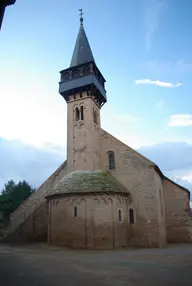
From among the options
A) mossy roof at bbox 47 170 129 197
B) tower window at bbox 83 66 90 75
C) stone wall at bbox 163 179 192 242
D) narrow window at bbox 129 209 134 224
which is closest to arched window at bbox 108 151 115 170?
mossy roof at bbox 47 170 129 197

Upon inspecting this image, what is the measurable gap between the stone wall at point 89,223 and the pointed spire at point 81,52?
56.0 feet

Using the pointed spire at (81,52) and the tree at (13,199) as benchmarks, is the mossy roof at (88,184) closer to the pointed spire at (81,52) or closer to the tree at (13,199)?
the pointed spire at (81,52)

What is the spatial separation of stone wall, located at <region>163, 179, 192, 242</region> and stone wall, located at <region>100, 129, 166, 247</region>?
8.80 ft

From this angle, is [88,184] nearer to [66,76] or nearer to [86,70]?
[86,70]

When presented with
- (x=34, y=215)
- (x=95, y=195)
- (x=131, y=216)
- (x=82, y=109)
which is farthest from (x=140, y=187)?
(x=34, y=215)

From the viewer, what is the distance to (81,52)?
100ft

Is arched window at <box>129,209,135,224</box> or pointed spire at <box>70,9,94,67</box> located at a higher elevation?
pointed spire at <box>70,9,94,67</box>

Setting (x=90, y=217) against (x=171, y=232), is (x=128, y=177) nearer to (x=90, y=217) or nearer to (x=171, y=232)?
(x=90, y=217)

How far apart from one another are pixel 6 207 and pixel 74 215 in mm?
28096

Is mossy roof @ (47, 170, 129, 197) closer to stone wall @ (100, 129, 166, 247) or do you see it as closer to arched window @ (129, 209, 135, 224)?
stone wall @ (100, 129, 166, 247)

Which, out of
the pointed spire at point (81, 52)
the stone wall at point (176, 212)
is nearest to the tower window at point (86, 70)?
the pointed spire at point (81, 52)

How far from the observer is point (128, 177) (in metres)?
24.3

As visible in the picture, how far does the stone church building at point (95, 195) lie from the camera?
20.3 meters

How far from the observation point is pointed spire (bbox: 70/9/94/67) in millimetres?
29672
